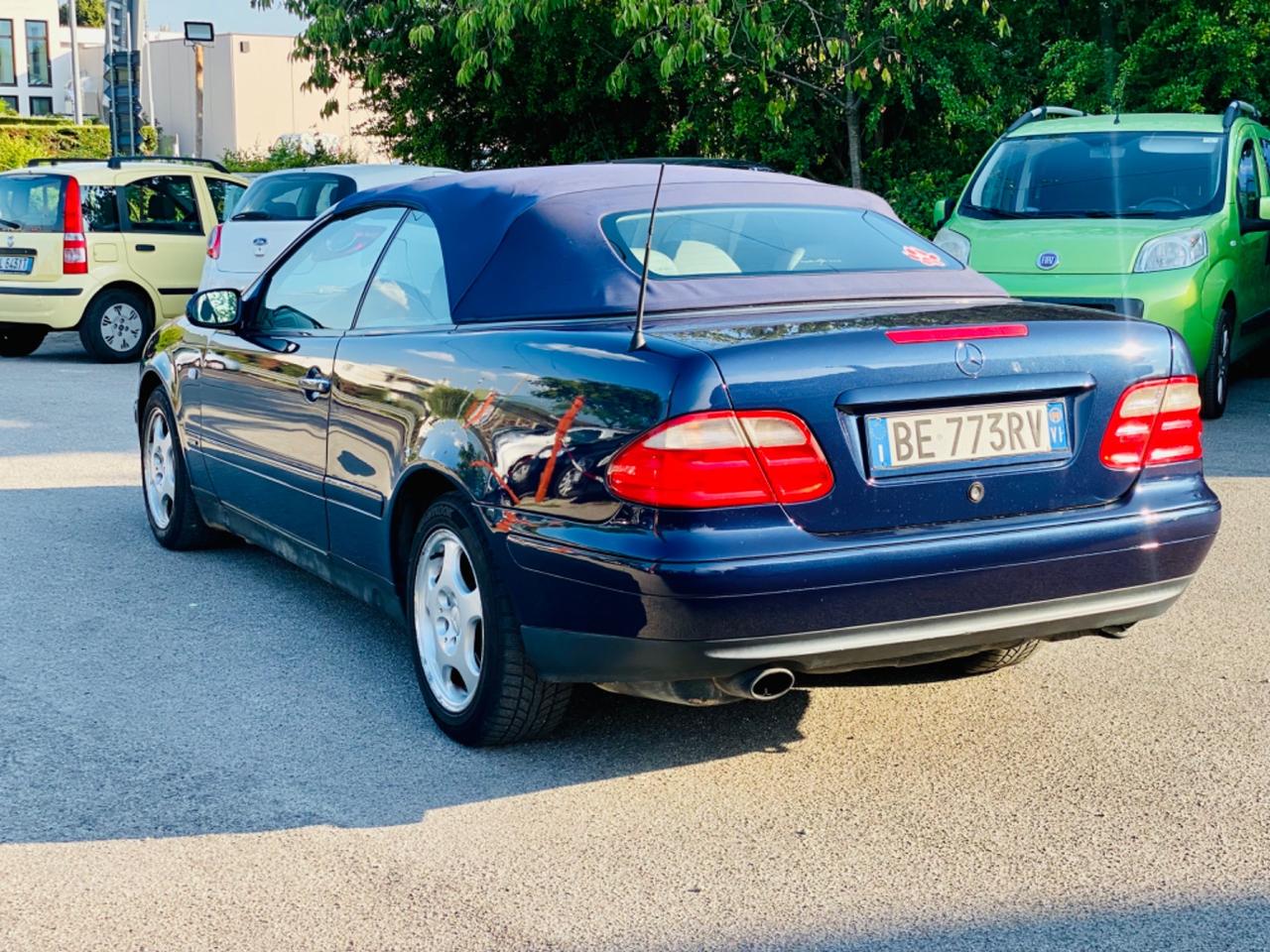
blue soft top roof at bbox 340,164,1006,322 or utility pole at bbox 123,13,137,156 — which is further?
utility pole at bbox 123,13,137,156

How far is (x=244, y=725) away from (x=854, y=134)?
1290cm

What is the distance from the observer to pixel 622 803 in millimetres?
4070

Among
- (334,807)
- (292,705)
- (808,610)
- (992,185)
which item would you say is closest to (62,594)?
(292,705)

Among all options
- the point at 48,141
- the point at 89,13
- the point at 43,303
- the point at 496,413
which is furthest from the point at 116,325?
the point at 89,13

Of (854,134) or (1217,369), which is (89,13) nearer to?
(854,134)

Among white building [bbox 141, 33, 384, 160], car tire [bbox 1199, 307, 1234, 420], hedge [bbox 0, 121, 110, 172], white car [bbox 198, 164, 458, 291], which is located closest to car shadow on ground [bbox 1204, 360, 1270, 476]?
car tire [bbox 1199, 307, 1234, 420]

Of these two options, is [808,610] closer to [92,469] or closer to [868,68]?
[92,469]

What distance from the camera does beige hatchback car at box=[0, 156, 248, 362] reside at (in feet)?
50.7

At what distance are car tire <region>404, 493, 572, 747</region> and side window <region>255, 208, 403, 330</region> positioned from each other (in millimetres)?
1020

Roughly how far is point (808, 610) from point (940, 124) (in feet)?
45.5

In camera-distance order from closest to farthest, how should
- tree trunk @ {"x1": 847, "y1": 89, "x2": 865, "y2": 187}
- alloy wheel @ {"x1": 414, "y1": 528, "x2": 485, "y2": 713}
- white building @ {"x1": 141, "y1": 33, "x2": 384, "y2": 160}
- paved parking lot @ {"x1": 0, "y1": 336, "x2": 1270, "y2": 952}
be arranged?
paved parking lot @ {"x1": 0, "y1": 336, "x2": 1270, "y2": 952}
alloy wheel @ {"x1": 414, "y1": 528, "x2": 485, "y2": 713}
tree trunk @ {"x1": 847, "y1": 89, "x2": 865, "y2": 187}
white building @ {"x1": 141, "y1": 33, "x2": 384, "y2": 160}

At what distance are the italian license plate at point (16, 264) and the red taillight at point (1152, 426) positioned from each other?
13.1 m

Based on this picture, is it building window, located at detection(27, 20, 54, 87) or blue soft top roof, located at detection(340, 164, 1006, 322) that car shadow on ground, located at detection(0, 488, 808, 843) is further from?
building window, located at detection(27, 20, 54, 87)

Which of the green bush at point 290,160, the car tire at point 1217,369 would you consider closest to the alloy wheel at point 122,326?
the car tire at point 1217,369
